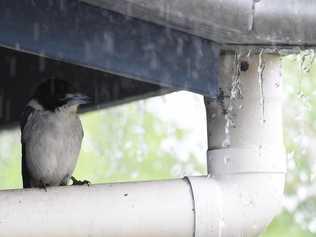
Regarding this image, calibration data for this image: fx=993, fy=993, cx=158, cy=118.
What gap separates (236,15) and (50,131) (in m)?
1.97

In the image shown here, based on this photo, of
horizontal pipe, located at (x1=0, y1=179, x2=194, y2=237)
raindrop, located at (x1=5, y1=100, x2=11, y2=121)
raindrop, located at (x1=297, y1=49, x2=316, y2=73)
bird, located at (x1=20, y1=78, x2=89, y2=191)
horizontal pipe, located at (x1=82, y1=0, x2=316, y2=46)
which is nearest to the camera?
horizontal pipe, located at (x1=82, y1=0, x2=316, y2=46)

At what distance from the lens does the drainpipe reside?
387 centimetres

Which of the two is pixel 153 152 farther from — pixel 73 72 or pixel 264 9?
pixel 264 9

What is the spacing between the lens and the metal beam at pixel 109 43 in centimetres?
342

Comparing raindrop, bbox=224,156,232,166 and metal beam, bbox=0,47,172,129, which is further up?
metal beam, bbox=0,47,172,129

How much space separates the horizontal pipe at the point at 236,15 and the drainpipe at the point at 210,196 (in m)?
0.56

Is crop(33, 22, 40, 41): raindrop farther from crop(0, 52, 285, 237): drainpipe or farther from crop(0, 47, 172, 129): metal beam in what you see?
crop(0, 47, 172, 129): metal beam

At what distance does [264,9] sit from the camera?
3447 millimetres

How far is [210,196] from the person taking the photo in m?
4.08

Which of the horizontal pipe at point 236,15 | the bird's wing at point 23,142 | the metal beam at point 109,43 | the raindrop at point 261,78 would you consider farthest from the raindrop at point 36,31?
the bird's wing at point 23,142

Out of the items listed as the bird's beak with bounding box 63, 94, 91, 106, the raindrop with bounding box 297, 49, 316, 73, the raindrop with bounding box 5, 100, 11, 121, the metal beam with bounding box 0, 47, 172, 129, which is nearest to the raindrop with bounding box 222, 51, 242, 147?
the raindrop with bounding box 297, 49, 316, 73

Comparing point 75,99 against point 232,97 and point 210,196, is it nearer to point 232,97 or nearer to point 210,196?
point 232,97

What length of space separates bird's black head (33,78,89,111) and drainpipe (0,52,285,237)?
0.92 metres

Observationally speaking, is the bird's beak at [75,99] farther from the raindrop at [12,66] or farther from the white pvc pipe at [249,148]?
the white pvc pipe at [249,148]
